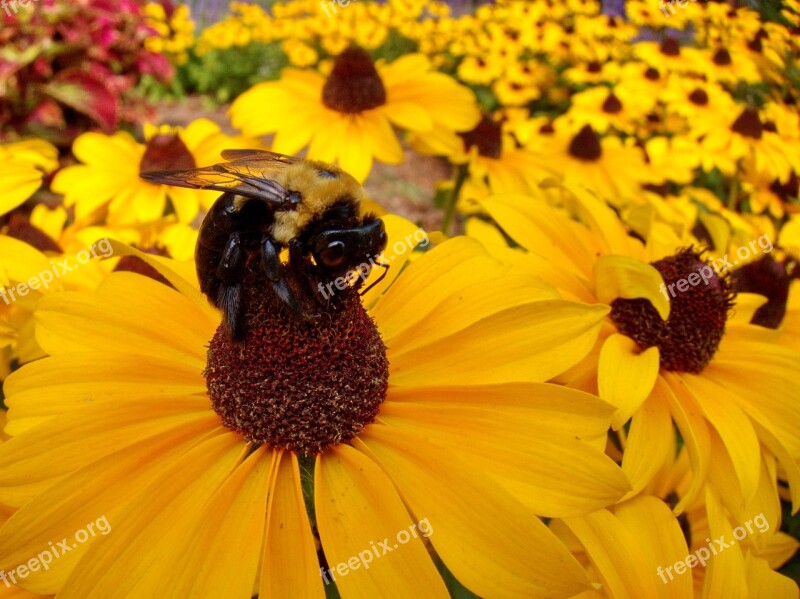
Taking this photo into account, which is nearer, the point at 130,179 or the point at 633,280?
the point at 633,280

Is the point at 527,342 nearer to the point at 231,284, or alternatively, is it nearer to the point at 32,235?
the point at 231,284

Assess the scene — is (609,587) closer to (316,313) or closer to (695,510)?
A: (695,510)

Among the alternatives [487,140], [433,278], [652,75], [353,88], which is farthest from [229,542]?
[652,75]

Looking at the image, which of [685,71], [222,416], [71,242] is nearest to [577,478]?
[222,416]

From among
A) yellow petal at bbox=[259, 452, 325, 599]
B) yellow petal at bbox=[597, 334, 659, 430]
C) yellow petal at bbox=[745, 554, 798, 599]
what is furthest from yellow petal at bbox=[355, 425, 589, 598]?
yellow petal at bbox=[745, 554, 798, 599]

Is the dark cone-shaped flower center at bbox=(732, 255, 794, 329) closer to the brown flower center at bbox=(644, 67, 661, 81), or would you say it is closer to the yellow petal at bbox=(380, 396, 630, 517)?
the yellow petal at bbox=(380, 396, 630, 517)

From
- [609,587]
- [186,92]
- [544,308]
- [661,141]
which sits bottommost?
[186,92]
